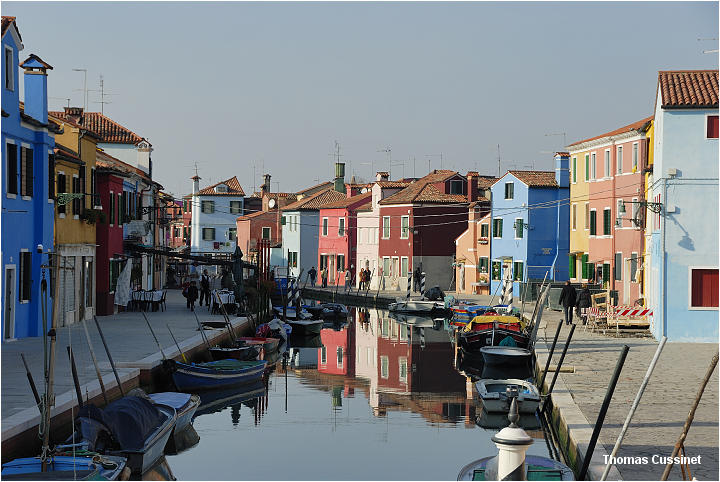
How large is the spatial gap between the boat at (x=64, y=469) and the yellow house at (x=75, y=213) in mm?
16353

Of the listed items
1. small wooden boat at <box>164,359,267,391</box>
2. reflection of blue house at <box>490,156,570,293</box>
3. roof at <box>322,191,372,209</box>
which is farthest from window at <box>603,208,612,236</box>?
roof at <box>322,191,372,209</box>

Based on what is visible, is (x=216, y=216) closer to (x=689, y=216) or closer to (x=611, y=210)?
(x=611, y=210)

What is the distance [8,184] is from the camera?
2470 cm

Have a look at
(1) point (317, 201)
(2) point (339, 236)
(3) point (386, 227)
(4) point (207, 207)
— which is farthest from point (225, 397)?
(4) point (207, 207)

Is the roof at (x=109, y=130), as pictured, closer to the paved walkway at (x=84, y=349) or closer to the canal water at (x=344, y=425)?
the paved walkway at (x=84, y=349)

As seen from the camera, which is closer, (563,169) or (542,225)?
(542,225)

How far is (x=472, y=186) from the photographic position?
61.8 metres

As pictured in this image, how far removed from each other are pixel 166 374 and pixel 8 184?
7051 millimetres

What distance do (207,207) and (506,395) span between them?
67547 millimetres

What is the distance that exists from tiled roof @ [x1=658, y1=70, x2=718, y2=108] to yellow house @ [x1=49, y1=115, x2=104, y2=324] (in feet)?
55.2

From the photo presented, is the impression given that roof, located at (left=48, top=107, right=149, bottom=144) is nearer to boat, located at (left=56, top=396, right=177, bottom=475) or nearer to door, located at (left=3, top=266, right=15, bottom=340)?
door, located at (left=3, top=266, right=15, bottom=340)

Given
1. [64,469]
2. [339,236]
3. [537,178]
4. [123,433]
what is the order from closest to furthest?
[64,469]
[123,433]
[537,178]
[339,236]

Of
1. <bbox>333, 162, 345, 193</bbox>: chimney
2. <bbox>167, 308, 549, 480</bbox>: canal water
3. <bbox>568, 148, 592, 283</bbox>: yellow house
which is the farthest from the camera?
<bbox>333, 162, 345, 193</bbox>: chimney

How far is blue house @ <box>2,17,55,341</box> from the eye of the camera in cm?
2442
